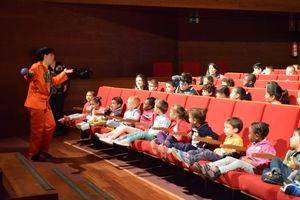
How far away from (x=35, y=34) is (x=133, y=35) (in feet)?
1.93

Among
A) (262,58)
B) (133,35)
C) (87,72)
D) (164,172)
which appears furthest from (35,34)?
(262,58)

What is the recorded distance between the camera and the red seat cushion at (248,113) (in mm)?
1035

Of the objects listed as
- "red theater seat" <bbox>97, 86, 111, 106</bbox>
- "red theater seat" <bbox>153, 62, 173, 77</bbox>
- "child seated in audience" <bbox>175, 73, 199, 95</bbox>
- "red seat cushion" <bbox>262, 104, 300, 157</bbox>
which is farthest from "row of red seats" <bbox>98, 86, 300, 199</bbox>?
"red theater seat" <bbox>153, 62, 173, 77</bbox>

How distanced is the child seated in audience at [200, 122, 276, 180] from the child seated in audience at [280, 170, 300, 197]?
11 centimetres

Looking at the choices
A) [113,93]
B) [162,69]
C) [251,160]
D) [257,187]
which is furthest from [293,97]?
[162,69]

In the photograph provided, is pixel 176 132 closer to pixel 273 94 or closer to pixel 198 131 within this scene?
pixel 198 131

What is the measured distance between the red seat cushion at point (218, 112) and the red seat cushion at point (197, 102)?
22mm

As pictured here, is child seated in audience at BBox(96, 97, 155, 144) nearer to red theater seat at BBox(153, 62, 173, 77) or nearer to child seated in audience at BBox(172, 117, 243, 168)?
child seated in audience at BBox(172, 117, 243, 168)

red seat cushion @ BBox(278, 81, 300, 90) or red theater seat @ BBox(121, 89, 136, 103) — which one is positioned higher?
red seat cushion @ BBox(278, 81, 300, 90)

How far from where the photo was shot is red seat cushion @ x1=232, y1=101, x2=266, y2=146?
40.8 inches

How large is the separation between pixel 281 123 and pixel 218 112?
0.23 metres

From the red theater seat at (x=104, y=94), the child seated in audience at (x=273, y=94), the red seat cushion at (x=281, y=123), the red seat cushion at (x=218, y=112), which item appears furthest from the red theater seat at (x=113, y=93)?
the red seat cushion at (x=281, y=123)

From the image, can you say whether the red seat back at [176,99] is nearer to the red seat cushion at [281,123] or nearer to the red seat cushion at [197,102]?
the red seat cushion at [197,102]

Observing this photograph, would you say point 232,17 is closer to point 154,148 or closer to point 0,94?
point 0,94
